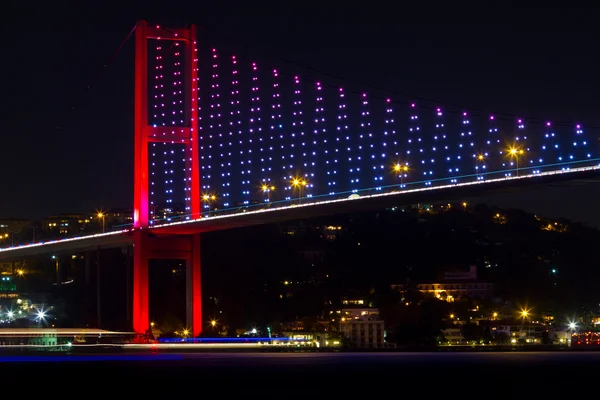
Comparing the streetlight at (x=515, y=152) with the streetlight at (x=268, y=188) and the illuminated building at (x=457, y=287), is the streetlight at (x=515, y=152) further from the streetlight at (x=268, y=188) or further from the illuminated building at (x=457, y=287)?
the illuminated building at (x=457, y=287)

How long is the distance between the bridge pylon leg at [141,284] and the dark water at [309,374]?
4000 millimetres

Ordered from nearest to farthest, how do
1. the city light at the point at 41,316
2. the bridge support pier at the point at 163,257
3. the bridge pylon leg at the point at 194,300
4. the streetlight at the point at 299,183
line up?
the streetlight at the point at 299,183
the bridge pylon leg at the point at 194,300
the bridge support pier at the point at 163,257
the city light at the point at 41,316

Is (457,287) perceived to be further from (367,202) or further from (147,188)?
(367,202)

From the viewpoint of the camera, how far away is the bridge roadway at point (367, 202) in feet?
112

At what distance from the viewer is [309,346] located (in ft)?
146

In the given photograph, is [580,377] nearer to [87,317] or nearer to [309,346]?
[309,346]

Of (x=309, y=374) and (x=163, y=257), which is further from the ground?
(x=163, y=257)

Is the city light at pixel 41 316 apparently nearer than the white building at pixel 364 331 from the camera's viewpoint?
No

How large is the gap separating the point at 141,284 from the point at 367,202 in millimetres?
8506

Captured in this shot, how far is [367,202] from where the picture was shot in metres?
38.2

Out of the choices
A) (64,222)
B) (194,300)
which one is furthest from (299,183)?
(64,222)

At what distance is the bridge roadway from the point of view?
112 feet

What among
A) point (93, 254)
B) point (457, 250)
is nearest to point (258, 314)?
point (93, 254)

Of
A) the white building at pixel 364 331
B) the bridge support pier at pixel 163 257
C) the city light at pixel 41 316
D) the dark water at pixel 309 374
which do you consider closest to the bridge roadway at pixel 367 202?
the bridge support pier at pixel 163 257
